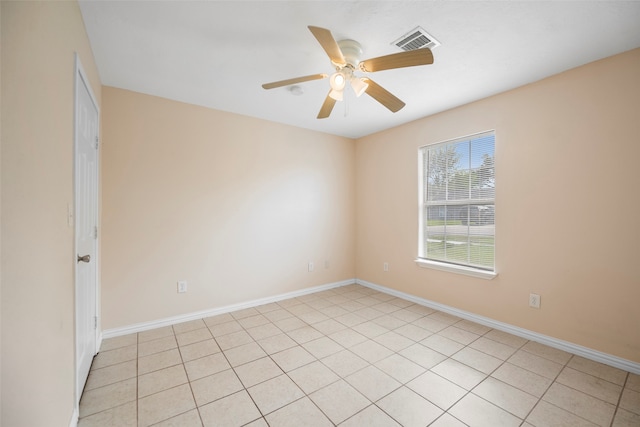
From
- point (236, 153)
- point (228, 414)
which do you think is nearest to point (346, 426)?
point (228, 414)

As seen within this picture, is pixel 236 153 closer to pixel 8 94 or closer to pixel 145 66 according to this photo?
pixel 145 66

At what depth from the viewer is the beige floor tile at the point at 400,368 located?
197 cm

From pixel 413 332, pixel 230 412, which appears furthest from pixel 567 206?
pixel 230 412

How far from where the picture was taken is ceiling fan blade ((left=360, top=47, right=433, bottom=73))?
152 centimetres

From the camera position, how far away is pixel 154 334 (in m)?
2.62

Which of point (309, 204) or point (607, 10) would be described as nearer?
point (607, 10)

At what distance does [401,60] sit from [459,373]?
90.0 inches

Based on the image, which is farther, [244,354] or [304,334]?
[304,334]

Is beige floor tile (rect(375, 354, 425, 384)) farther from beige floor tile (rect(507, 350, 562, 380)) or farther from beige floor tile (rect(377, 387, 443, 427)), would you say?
beige floor tile (rect(507, 350, 562, 380))

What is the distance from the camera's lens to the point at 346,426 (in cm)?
151

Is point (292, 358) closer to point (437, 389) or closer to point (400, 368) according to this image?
point (400, 368)

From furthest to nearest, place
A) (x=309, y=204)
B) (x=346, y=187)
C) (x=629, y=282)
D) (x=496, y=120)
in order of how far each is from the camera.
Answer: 1. (x=346, y=187)
2. (x=309, y=204)
3. (x=496, y=120)
4. (x=629, y=282)

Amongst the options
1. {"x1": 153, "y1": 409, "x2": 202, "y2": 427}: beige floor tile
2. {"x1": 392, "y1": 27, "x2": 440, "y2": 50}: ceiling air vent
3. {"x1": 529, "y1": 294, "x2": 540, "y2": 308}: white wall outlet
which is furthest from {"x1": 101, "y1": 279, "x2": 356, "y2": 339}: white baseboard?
{"x1": 392, "y1": 27, "x2": 440, "y2": 50}: ceiling air vent

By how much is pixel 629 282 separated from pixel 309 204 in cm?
329
